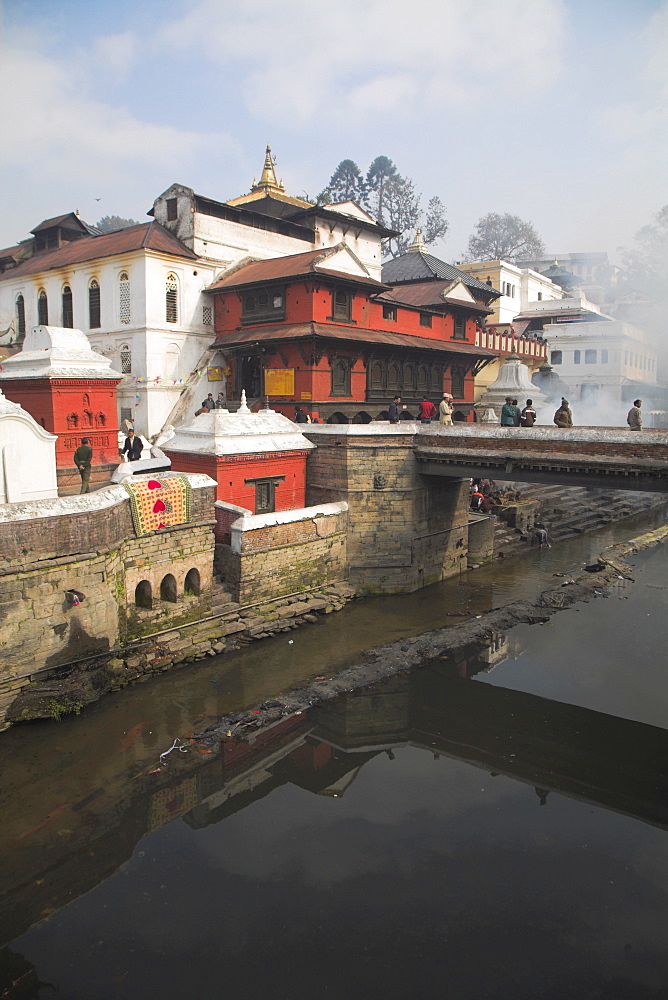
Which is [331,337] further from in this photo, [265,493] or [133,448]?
[133,448]

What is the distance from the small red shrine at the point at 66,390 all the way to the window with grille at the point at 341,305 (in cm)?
818

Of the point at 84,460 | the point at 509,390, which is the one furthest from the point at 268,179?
the point at 84,460

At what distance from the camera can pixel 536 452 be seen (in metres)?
15.5


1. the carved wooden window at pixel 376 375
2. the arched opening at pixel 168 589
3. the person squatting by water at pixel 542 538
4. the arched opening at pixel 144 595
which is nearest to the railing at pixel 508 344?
the carved wooden window at pixel 376 375

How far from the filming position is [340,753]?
1099 centimetres

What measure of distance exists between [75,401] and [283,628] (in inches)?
347

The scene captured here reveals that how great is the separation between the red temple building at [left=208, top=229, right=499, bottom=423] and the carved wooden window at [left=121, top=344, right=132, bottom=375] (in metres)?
3.30

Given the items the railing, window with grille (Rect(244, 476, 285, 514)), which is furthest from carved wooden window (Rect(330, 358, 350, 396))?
the railing

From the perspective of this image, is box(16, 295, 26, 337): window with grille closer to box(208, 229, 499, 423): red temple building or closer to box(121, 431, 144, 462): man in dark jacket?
box(208, 229, 499, 423): red temple building

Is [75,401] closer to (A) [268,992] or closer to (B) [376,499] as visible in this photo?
(B) [376,499]

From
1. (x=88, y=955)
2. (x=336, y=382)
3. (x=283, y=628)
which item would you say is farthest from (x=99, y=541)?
(x=336, y=382)

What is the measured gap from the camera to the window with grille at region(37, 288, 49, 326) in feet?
92.3

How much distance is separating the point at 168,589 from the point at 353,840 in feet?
23.0

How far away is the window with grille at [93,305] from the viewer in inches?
1013
